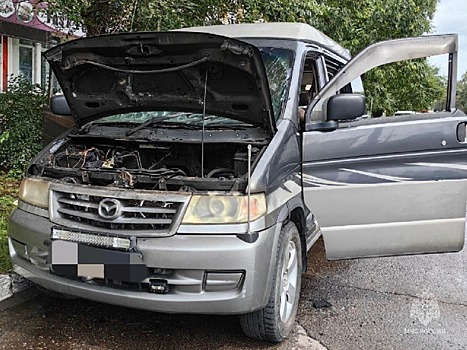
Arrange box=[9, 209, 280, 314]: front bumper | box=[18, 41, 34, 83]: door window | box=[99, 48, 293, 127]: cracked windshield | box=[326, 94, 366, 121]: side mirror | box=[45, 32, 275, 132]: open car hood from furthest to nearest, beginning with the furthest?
box=[18, 41, 34, 83]: door window, box=[99, 48, 293, 127]: cracked windshield, box=[326, 94, 366, 121]: side mirror, box=[45, 32, 275, 132]: open car hood, box=[9, 209, 280, 314]: front bumper

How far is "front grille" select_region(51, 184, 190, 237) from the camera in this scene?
2.81 m

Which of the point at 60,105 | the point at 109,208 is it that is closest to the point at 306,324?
the point at 109,208

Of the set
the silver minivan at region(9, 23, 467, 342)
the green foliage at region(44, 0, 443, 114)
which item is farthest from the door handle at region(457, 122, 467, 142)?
the green foliage at region(44, 0, 443, 114)

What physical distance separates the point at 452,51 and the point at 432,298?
2.00 m

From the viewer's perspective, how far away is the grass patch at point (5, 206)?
4031mm

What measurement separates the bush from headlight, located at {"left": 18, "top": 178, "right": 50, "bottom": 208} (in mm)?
4512

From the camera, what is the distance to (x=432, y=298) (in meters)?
4.12

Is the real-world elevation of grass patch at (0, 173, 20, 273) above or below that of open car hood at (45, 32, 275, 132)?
below

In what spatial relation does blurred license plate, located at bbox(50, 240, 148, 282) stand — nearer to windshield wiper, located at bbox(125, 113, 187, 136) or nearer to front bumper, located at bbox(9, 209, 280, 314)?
front bumper, located at bbox(9, 209, 280, 314)

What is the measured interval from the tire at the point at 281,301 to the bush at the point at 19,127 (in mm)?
5584

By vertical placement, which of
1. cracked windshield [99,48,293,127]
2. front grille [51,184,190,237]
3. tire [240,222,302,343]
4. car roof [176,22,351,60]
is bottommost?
tire [240,222,302,343]

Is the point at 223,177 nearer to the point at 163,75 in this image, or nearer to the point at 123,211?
the point at 123,211

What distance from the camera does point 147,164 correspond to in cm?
380

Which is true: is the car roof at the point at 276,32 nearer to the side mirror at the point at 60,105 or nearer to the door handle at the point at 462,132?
the side mirror at the point at 60,105
